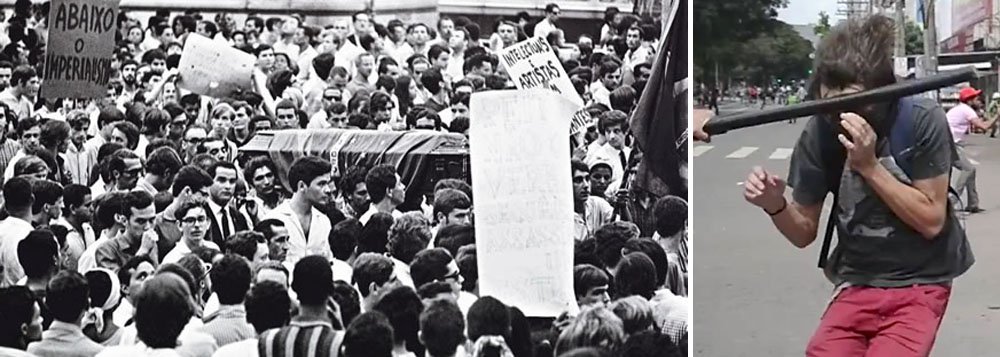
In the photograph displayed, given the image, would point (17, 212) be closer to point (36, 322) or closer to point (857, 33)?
point (36, 322)

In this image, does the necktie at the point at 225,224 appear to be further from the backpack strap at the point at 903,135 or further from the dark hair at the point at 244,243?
the backpack strap at the point at 903,135

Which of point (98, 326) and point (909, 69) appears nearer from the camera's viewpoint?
point (909, 69)

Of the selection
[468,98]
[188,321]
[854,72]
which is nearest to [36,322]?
[188,321]

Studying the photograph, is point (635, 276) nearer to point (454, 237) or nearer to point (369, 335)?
point (454, 237)

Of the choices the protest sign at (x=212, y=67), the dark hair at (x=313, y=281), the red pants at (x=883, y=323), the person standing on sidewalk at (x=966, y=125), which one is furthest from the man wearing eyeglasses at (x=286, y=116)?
the person standing on sidewalk at (x=966, y=125)

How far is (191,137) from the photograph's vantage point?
3381mm

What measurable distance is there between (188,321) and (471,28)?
112 centimetres

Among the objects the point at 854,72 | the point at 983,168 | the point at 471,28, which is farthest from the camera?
the point at 983,168

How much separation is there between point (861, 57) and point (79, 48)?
2058mm

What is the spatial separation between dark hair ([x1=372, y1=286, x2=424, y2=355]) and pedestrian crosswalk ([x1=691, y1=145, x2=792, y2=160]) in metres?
0.87

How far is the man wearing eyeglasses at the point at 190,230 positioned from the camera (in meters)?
3.39

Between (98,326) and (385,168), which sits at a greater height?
(385,168)

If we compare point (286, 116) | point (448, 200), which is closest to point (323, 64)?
point (286, 116)

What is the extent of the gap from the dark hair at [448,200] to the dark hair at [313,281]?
1.10 ft
